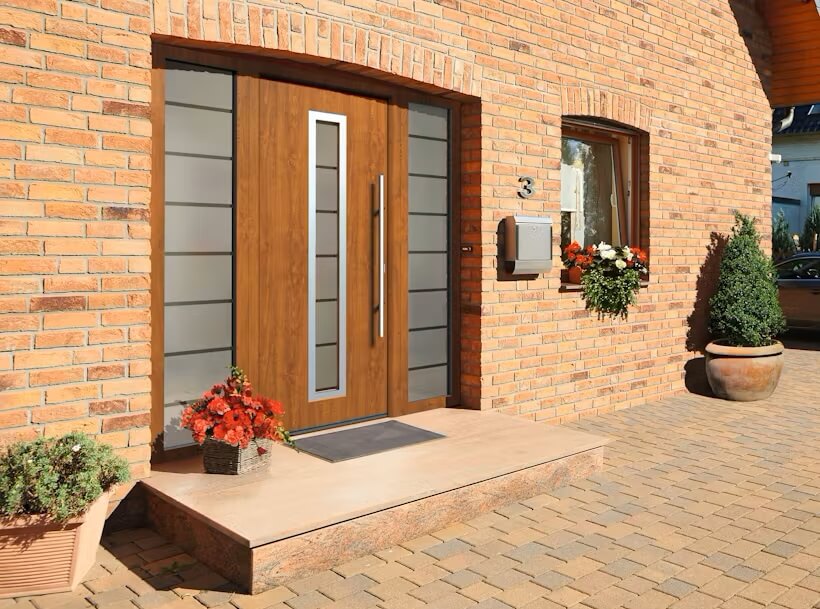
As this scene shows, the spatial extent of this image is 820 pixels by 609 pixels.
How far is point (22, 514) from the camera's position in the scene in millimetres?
3232

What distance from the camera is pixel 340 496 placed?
3807 millimetres

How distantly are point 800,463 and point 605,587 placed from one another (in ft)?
9.06

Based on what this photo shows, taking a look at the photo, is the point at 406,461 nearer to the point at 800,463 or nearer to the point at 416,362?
the point at 416,362

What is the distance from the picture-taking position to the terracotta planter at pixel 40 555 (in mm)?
3246

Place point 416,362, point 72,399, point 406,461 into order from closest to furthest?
point 72,399 → point 406,461 → point 416,362

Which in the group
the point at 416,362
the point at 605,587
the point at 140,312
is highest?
the point at 140,312

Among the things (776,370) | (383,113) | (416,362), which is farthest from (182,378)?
(776,370)

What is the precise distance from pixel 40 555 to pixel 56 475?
0.33 metres

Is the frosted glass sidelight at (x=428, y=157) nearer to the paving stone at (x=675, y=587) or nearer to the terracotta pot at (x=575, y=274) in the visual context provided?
the terracotta pot at (x=575, y=274)

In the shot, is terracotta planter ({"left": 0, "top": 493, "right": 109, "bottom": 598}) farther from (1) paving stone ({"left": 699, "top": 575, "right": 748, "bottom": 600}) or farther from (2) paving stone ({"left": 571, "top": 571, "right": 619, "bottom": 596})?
(1) paving stone ({"left": 699, "top": 575, "right": 748, "bottom": 600})

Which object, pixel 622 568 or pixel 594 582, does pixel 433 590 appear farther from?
pixel 622 568

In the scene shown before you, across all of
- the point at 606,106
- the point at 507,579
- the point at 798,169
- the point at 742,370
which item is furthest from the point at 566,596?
the point at 798,169

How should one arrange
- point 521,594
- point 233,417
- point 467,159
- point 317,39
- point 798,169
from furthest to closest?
1. point 798,169
2. point 467,159
3. point 317,39
4. point 233,417
5. point 521,594

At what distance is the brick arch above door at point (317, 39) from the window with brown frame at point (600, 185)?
172 centimetres
